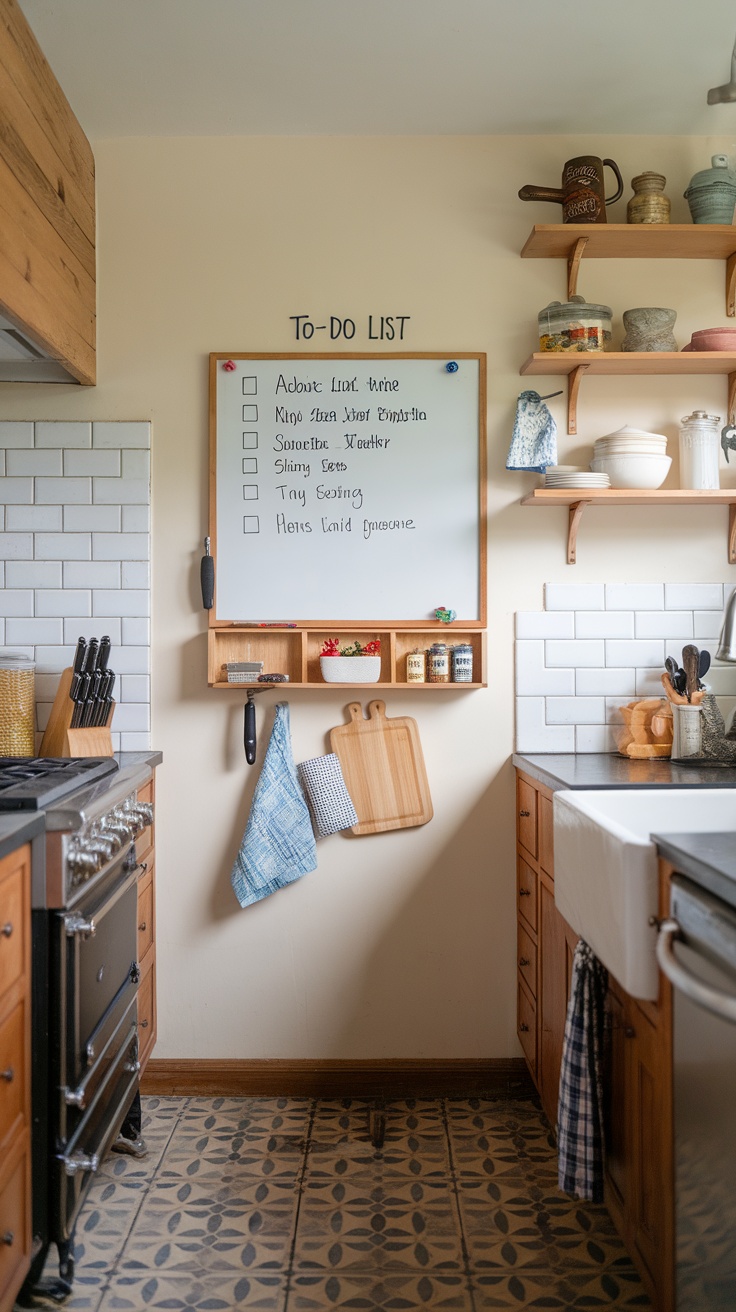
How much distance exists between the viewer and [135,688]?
109 inches

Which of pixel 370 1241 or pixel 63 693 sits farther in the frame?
pixel 63 693

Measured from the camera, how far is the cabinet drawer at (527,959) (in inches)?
99.7

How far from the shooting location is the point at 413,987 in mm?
2791

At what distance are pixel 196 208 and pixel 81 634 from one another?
127cm

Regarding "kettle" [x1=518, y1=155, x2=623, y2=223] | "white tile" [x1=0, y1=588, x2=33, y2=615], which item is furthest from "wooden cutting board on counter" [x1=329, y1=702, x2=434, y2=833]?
"kettle" [x1=518, y1=155, x2=623, y2=223]

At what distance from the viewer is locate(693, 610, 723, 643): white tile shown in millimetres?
2793

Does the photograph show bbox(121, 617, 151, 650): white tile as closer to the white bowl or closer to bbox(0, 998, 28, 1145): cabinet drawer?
bbox(0, 998, 28, 1145): cabinet drawer

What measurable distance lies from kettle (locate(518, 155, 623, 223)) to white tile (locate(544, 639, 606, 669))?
1.16 m

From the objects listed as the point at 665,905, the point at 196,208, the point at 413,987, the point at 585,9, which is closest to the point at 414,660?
the point at 413,987

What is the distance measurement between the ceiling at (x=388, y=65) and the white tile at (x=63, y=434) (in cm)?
83

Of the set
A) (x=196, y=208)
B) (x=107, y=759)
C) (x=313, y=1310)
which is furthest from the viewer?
(x=196, y=208)

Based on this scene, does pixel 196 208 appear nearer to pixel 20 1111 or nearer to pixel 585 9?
pixel 585 9

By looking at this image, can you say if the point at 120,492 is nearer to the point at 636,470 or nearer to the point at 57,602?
the point at 57,602

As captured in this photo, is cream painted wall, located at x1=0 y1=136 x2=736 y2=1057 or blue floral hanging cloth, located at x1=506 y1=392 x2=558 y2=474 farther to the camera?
cream painted wall, located at x1=0 y1=136 x2=736 y2=1057
